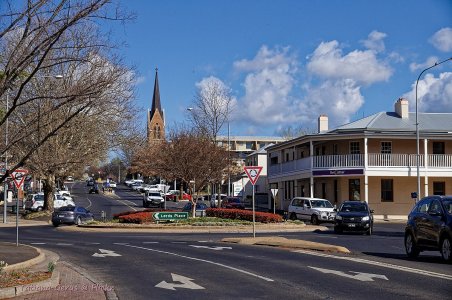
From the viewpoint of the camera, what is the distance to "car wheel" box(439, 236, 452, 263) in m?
16.2

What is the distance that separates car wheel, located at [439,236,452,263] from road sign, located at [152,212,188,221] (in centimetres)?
2144

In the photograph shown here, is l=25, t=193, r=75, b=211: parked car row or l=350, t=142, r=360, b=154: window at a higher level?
l=350, t=142, r=360, b=154: window

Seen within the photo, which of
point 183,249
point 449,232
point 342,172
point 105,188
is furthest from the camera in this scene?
point 105,188

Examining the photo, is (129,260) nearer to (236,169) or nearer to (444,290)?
(444,290)

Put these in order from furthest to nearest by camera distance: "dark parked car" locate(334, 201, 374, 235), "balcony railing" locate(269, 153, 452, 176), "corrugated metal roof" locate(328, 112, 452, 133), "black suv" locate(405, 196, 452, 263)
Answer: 1. "corrugated metal roof" locate(328, 112, 452, 133)
2. "balcony railing" locate(269, 153, 452, 176)
3. "dark parked car" locate(334, 201, 374, 235)
4. "black suv" locate(405, 196, 452, 263)

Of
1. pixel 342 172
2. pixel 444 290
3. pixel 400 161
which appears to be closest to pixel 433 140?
pixel 400 161

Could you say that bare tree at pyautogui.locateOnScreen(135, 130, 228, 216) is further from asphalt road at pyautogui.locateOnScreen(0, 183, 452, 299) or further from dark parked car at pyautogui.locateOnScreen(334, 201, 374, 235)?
asphalt road at pyautogui.locateOnScreen(0, 183, 452, 299)

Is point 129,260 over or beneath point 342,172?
beneath

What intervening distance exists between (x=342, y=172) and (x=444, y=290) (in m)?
35.8

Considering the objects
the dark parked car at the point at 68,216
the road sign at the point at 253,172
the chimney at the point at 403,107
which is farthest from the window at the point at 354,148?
the road sign at the point at 253,172

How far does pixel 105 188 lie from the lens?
10425 centimetres

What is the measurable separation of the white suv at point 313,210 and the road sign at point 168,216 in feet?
29.1

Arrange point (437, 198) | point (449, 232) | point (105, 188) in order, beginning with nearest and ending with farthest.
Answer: point (449, 232) < point (437, 198) < point (105, 188)

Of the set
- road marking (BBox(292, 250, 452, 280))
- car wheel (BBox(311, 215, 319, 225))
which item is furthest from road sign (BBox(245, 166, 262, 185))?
car wheel (BBox(311, 215, 319, 225))
